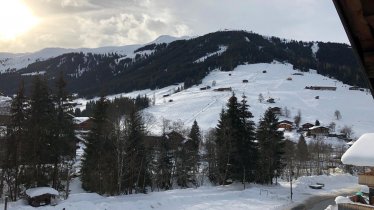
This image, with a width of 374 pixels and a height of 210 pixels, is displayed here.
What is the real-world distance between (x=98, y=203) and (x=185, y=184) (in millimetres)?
24227

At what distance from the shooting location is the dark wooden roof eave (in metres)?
3.04

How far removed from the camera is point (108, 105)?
5434 centimetres

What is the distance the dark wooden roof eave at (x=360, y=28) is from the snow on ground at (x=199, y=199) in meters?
33.1

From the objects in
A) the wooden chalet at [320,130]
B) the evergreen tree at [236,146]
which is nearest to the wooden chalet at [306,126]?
the wooden chalet at [320,130]

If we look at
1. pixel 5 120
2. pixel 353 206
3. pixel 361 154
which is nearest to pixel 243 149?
pixel 5 120

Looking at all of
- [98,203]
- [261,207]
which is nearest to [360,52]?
[98,203]

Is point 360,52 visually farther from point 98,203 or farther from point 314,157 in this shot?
point 314,157

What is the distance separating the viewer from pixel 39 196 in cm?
3781

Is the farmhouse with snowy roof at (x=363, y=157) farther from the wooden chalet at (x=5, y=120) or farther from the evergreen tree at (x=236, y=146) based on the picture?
the wooden chalet at (x=5, y=120)

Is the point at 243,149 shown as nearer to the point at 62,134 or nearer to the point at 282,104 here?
the point at 62,134

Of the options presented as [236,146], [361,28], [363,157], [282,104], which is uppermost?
[282,104]

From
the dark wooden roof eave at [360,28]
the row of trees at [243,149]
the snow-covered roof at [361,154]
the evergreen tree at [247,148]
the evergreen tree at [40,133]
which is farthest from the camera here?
the evergreen tree at [247,148]

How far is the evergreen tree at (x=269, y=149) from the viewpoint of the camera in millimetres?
59875

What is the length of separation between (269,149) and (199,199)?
20806mm
